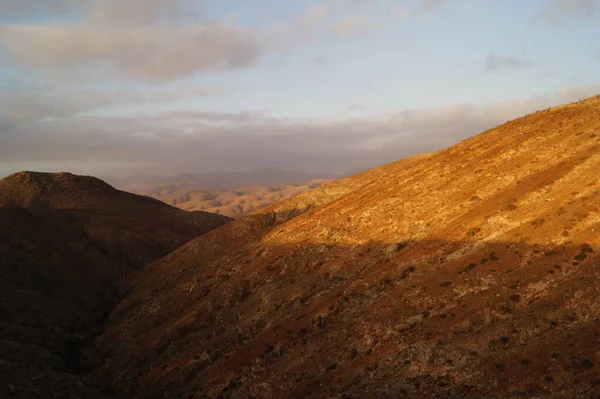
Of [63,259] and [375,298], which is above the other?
[63,259]

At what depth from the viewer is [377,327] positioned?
3044 cm

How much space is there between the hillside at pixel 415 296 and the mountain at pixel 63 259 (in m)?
4.98

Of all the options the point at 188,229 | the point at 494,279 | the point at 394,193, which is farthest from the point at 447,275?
the point at 188,229

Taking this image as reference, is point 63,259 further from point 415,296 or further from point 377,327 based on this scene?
point 415,296

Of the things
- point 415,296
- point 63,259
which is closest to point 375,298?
point 415,296

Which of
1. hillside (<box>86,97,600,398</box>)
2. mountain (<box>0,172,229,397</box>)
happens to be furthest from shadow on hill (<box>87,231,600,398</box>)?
mountain (<box>0,172,229,397</box>)

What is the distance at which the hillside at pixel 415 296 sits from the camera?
24.0 metres

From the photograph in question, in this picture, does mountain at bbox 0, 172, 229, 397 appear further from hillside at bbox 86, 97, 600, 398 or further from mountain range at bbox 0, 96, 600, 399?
hillside at bbox 86, 97, 600, 398

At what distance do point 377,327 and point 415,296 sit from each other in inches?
175

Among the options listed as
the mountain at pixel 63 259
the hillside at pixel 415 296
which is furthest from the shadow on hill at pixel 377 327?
the mountain at pixel 63 259

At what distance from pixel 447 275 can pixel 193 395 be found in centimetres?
2440

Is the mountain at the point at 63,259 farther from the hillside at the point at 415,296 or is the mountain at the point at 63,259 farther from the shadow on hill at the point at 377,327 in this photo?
the shadow on hill at the point at 377,327

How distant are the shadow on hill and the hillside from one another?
0.12m

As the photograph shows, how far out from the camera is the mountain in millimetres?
37594
